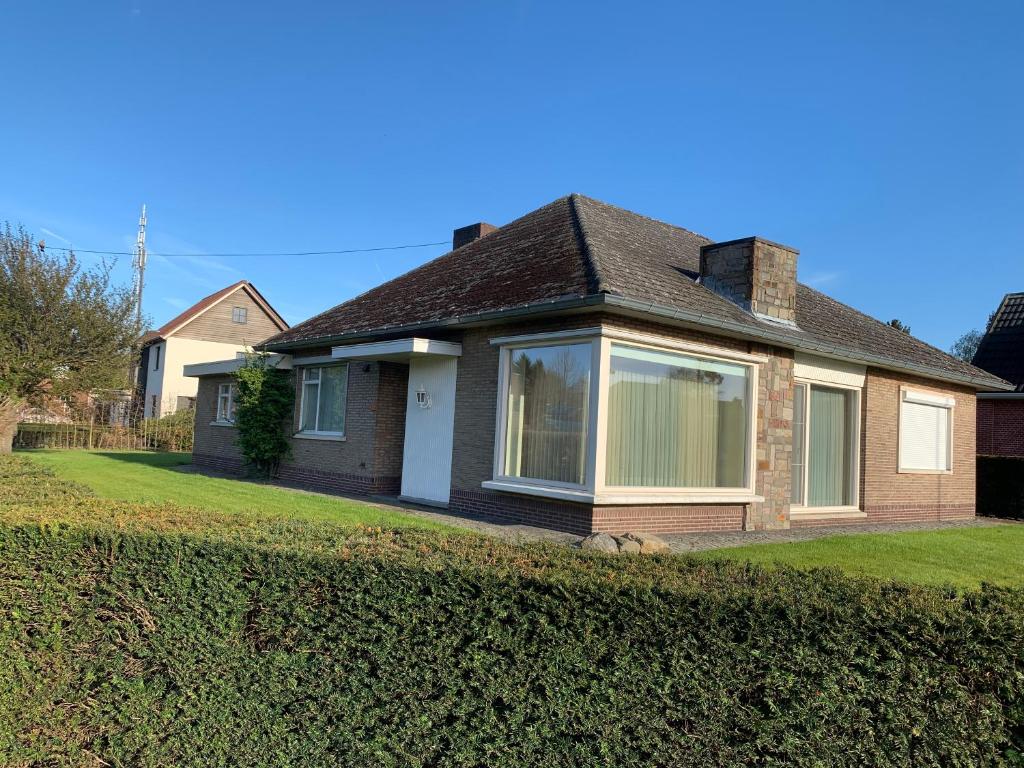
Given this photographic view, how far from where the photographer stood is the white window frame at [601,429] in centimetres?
1027

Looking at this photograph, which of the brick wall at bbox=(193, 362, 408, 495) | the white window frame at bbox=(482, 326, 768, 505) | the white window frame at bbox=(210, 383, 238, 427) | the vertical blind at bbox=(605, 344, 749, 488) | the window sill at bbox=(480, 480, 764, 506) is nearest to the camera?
the window sill at bbox=(480, 480, 764, 506)

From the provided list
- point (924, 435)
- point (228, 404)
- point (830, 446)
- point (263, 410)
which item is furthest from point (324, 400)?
point (924, 435)

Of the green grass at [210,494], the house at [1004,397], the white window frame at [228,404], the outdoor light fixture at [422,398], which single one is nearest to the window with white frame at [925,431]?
the house at [1004,397]

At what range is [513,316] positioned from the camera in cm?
1121

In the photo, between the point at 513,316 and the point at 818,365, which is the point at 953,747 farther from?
the point at 818,365

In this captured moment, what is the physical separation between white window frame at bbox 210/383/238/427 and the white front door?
8025 mm

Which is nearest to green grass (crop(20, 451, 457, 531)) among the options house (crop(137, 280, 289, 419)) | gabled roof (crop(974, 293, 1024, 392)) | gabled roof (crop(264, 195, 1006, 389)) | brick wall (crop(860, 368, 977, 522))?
gabled roof (crop(264, 195, 1006, 389))

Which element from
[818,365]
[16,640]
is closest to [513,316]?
[818,365]

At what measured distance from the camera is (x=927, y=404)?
16.5m

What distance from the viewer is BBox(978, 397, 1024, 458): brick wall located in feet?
69.9

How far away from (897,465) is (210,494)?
13419 millimetres

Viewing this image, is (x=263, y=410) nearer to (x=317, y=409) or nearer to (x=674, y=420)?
(x=317, y=409)

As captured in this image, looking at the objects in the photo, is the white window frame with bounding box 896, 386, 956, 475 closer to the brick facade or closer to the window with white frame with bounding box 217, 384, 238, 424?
the brick facade

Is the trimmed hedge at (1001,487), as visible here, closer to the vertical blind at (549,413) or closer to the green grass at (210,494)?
the vertical blind at (549,413)
